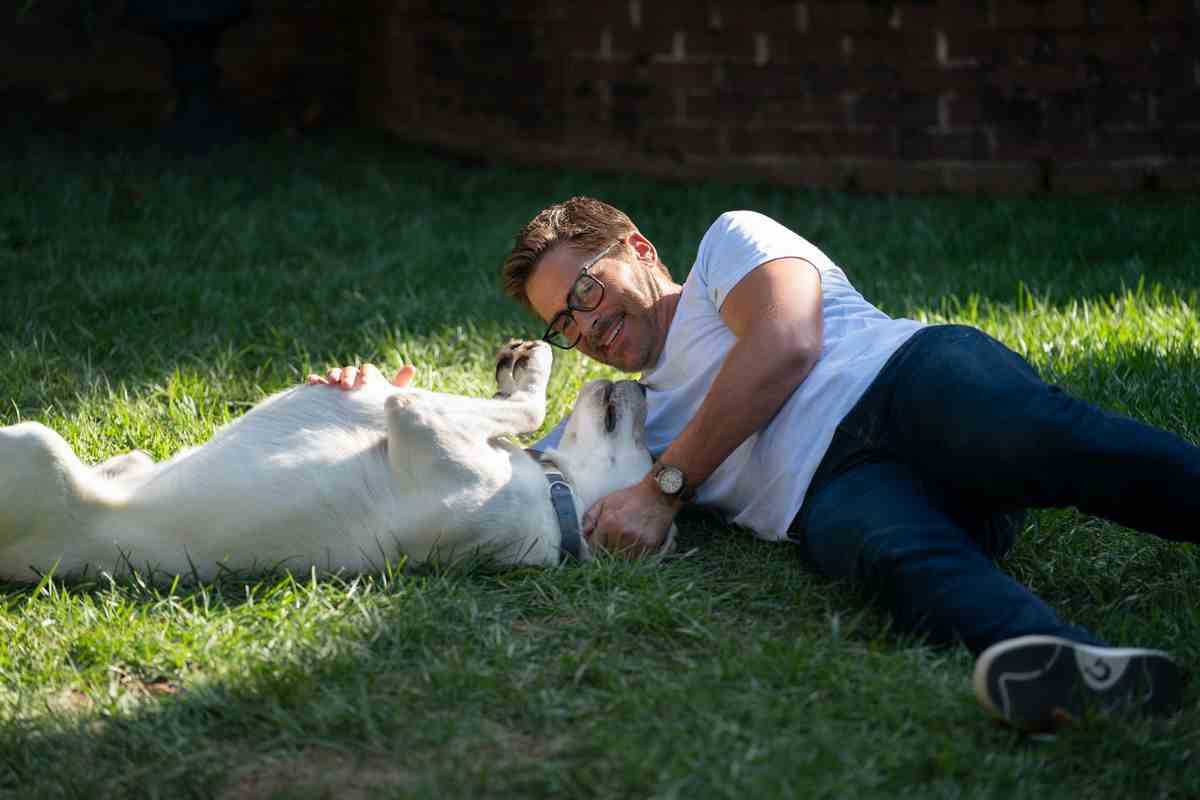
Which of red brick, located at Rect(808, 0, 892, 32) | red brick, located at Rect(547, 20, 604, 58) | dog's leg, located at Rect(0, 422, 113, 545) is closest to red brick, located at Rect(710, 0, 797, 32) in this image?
red brick, located at Rect(808, 0, 892, 32)

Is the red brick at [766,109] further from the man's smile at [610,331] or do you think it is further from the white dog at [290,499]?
the white dog at [290,499]

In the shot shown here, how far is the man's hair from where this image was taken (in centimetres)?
304

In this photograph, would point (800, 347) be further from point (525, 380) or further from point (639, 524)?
point (525, 380)

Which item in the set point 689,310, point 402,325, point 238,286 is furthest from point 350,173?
point 689,310

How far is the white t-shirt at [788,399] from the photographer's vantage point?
275 cm

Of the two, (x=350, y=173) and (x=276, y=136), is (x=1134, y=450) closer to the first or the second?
(x=350, y=173)

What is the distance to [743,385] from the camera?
2.71 m

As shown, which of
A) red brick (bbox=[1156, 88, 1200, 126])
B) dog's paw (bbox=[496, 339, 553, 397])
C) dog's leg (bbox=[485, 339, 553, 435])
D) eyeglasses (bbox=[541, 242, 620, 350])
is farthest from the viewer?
red brick (bbox=[1156, 88, 1200, 126])

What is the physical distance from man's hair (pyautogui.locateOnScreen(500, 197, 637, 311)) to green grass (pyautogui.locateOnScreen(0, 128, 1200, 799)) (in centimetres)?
A: 72

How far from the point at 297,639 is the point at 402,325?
86.0 inches

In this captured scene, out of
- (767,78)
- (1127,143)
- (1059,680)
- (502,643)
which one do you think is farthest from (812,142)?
(1059,680)

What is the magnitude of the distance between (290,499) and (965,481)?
134 cm

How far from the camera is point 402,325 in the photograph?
4508 mm

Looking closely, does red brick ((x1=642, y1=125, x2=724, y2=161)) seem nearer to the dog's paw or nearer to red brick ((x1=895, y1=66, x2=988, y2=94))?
red brick ((x1=895, y1=66, x2=988, y2=94))
